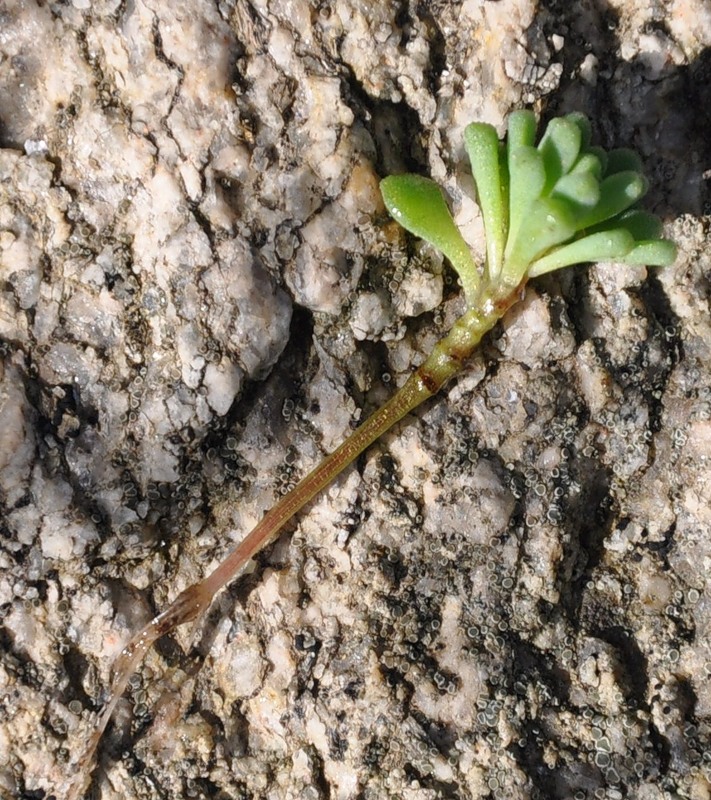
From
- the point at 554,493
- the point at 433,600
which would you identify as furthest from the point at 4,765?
the point at 554,493

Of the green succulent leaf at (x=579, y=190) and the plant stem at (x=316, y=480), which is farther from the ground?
the green succulent leaf at (x=579, y=190)

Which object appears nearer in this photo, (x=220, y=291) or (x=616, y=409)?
(x=220, y=291)

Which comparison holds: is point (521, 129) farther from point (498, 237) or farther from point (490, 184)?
point (498, 237)

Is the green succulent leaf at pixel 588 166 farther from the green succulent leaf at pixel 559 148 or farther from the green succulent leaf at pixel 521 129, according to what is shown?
the green succulent leaf at pixel 521 129

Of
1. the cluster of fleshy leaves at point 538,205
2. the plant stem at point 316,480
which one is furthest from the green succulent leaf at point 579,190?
the plant stem at point 316,480

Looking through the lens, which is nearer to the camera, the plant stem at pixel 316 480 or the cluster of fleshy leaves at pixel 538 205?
the cluster of fleshy leaves at pixel 538 205

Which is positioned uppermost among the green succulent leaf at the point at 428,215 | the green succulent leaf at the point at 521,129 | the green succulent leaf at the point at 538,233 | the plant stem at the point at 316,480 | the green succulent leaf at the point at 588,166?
the green succulent leaf at the point at 588,166

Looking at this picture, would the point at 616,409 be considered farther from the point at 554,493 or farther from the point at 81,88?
the point at 81,88
